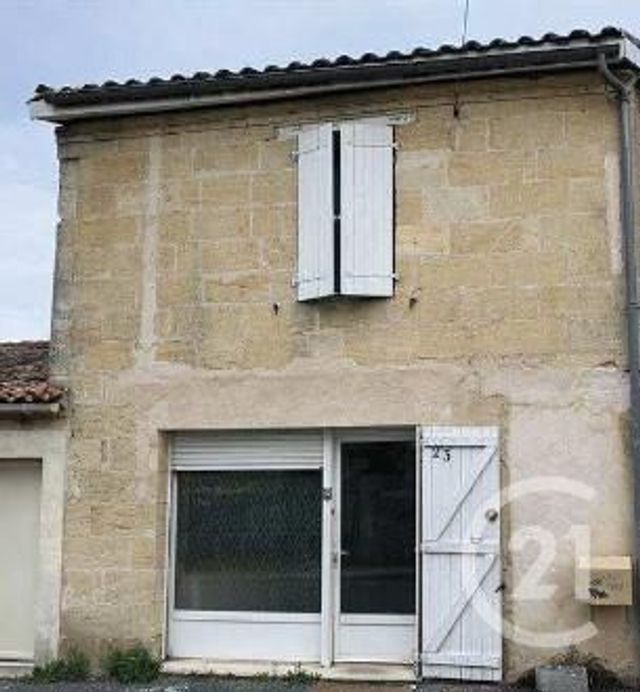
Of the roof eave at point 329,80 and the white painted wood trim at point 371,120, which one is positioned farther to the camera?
the white painted wood trim at point 371,120

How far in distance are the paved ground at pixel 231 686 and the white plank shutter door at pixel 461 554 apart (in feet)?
0.72

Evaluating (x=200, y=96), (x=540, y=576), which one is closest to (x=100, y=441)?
(x=200, y=96)

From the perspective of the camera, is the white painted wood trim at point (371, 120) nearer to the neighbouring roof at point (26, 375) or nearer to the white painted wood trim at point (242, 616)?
the neighbouring roof at point (26, 375)

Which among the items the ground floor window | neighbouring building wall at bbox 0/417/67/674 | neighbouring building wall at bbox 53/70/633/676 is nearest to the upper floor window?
neighbouring building wall at bbox 53/70/633/676

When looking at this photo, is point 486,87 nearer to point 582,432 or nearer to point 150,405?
point 582,432

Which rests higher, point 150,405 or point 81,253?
point 81,253

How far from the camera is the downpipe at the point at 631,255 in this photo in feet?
31.8

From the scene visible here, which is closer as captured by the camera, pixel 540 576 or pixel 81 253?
pixel 540 576

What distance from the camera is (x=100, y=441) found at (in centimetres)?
1101

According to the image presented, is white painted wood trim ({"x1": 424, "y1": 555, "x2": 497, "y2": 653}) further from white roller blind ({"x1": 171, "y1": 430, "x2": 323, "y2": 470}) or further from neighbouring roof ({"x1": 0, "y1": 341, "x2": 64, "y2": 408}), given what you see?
neighbouring roof ({"x1": 0, "y1": 341, "x2": 64, "y2": 408})

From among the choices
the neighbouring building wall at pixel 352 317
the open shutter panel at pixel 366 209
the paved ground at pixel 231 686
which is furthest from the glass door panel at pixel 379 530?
the open shutter panel at pixel 366 209

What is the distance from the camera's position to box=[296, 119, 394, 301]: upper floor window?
10.4 m

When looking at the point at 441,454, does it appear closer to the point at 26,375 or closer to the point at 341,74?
the point at 341,74

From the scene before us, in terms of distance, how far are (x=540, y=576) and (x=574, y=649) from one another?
661mm
